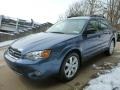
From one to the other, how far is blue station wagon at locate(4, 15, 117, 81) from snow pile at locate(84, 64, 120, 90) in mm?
629

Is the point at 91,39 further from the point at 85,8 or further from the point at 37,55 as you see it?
the point at 85,8

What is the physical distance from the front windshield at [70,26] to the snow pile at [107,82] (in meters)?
1.34

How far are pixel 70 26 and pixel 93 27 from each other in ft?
2.19

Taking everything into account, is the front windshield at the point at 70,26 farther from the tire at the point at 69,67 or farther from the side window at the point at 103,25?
the side window at the point at 103,25

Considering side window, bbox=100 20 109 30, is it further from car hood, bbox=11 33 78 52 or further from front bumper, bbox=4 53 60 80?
front bumper, bbox=4 53 60 80

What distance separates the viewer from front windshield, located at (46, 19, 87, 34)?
586cm

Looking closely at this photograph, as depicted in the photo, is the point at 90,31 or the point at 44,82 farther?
the point at 90,31

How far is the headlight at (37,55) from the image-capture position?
466 cm

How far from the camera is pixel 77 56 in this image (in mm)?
5438

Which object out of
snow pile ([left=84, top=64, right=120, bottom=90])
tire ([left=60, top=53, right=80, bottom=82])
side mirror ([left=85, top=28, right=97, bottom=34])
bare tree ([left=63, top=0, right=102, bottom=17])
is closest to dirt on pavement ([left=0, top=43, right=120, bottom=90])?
tire ([left=60, top=53, right=80, bottom=82])

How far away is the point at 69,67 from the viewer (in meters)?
5.21

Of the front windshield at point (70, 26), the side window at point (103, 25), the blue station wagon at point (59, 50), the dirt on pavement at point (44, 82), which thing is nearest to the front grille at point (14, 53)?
Result: the blue station wagon at point (59, 50)

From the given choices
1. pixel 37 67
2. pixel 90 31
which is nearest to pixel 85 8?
pixel 90 31

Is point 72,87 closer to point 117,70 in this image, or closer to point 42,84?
point 42,84
